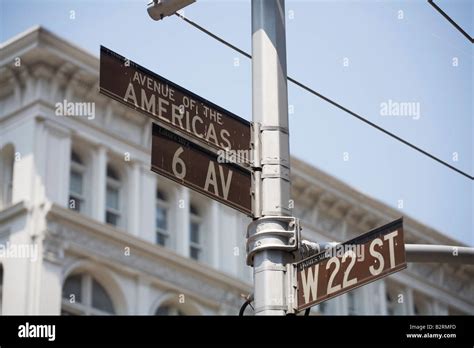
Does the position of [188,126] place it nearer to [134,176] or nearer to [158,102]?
[158,102]

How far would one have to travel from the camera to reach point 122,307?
29844 mm

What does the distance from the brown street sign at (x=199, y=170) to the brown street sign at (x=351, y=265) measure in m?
0.77

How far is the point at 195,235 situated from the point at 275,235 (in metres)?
25.3

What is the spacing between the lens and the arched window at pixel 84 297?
92.5 ft

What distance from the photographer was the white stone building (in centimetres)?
2828

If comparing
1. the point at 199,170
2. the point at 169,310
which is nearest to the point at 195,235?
the point at 169,310

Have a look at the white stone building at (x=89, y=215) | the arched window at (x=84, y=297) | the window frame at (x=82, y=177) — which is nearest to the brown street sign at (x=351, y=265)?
the white stone building at (x=89, y=215)

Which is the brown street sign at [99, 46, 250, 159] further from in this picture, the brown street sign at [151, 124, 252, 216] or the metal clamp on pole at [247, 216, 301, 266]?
the metal clamp on pole at [247, 216, 301, 266]

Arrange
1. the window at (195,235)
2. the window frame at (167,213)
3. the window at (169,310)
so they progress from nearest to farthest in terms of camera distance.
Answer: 1. the window at (169,310)
2. the window frame at (167,213)
3. the window at (195,235)

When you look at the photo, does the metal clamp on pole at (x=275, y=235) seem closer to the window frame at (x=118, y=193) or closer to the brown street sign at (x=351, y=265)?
the brown street sign at (x=351, y=265)

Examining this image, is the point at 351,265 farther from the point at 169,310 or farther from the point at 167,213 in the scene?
the point at 167,213

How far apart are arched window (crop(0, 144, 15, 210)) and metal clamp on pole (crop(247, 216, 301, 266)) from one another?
72.9 feet

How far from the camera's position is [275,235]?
822cm
